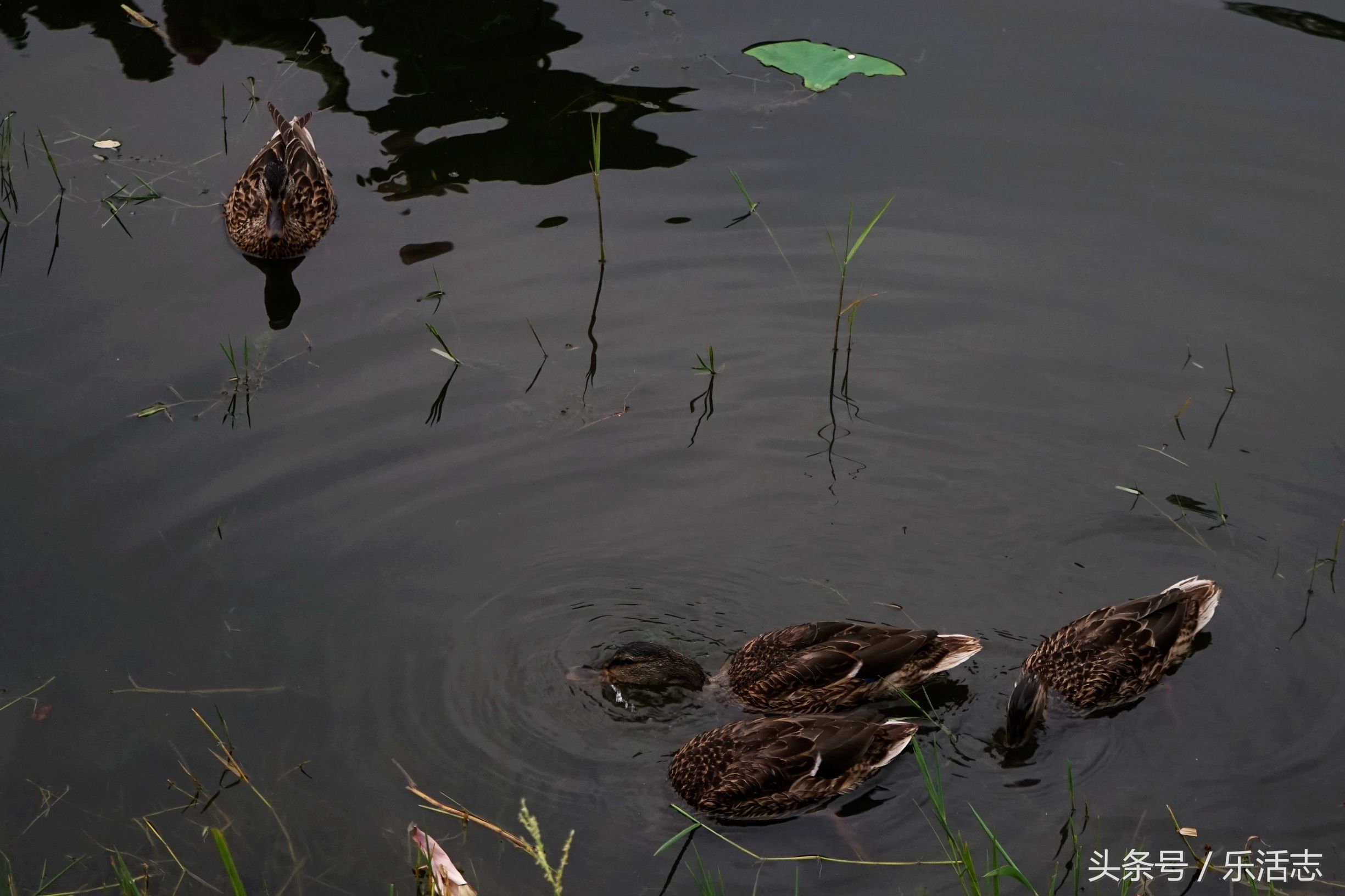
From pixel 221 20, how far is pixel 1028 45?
6.10 meters

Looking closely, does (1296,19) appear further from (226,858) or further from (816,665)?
(226,858)

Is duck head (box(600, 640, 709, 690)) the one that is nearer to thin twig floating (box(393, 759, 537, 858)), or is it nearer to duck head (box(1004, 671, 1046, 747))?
thin twig floating (box(393, 759, 537, 858))

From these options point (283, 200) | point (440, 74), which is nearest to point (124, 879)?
point (283, 200)

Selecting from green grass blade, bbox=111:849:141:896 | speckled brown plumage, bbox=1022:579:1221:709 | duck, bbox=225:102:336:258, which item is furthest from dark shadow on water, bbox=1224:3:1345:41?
green grass blade, bbox=111:849:141:896

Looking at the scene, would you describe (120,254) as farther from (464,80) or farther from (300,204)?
(464,80)

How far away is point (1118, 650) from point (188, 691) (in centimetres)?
420

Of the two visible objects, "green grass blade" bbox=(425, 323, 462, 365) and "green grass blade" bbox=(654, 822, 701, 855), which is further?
"green grass blade" bbox=(425, 323, 462, 365)

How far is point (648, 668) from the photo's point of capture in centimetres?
609

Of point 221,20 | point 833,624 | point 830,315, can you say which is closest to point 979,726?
point 833,624

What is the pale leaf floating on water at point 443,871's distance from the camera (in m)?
4.86

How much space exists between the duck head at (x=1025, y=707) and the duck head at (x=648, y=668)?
1428 millimetres

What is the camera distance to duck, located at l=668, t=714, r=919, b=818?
573 centimetres


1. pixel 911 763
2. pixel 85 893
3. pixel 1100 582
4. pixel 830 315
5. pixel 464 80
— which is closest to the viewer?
pixel 85 893

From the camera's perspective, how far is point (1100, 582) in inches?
264
